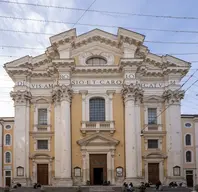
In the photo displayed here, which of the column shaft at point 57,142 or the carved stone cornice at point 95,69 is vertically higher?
the carved stone cornice at point 95,69

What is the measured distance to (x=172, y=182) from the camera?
42.7 m

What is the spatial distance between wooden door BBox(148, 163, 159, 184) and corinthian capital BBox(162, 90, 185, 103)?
714 centimetres

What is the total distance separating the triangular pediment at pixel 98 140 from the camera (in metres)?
44.1

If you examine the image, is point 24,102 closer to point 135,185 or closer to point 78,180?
point 78,180

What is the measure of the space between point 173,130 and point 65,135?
11.6 m

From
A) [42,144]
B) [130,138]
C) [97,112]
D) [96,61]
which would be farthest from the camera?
[96,61]

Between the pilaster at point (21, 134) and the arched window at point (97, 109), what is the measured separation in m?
6.84

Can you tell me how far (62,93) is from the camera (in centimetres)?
4447

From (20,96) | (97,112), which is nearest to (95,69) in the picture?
(97,112)

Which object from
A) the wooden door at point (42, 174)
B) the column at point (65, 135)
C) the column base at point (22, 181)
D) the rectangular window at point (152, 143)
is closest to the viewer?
the column at point (65, 135)

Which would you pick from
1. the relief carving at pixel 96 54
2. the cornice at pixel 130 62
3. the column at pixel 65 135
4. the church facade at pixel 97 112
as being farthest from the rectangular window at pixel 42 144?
the cornice at pixel 130 62

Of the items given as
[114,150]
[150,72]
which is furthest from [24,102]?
[150,72]

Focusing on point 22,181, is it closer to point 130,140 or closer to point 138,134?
point 130,140

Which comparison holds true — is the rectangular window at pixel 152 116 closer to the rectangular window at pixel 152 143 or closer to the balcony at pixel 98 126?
the rectangular window at pixel 152 143
